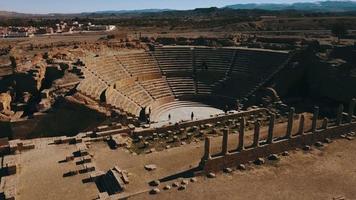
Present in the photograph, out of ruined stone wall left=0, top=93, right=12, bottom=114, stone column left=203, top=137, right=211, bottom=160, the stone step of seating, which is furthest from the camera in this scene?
the stone step of seating

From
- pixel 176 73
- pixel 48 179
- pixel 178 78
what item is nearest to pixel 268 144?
pixel 48 179

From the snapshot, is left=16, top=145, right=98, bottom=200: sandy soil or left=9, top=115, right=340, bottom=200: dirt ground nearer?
left=16, top=145, right=98, bottom=200: sandy soil

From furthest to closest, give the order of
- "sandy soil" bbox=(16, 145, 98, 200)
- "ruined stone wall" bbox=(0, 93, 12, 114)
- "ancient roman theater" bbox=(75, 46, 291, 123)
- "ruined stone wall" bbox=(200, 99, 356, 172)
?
1. "ancient roman theater" bbox=(75, 46, 291, 123)
2. "ruined stone wall" bbox=(0, 93, 12, 114)
3. "ruined stone wall" bbox=(200, 99, 356, 172)
4. "sandy soil" bbox=(16, 145, 98, 200)

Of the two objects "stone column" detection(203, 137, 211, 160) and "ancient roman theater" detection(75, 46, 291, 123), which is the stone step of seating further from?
"stone column" detection(203, 137, 211, 160)

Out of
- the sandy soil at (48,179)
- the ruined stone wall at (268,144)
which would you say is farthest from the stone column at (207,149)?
the sandy soil at (48,179)

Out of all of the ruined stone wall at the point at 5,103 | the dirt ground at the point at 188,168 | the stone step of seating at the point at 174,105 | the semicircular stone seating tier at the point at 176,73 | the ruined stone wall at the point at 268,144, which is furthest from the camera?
the semicircular stone seating tier at the point at 176,73

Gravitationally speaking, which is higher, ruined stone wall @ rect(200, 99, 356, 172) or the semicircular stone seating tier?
the semicircular stone seating tier

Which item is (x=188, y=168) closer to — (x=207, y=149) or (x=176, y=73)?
(x=207, y=149)

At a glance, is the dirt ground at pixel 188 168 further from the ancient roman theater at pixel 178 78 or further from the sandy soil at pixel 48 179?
the ancient roman theater at pixel 178 78

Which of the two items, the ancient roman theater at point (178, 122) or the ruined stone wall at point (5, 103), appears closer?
the ancient roman theater at point (178, 122)

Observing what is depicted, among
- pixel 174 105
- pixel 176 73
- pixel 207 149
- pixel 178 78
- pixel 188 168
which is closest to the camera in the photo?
pixel 207 149

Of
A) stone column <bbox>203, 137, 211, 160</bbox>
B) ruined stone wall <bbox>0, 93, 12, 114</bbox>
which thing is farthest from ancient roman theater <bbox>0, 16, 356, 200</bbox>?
ruined stone wall <bbox>0, 93, 12, 114</bbox>

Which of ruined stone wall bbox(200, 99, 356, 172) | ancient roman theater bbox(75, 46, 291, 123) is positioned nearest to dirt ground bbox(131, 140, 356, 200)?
ruined stone wall bbox(200, 99, 356, 172)

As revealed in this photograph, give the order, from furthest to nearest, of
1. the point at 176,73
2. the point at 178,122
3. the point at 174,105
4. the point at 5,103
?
the point at 176,73, the point at 174,105, the point at 5,103, the point at 178,122
